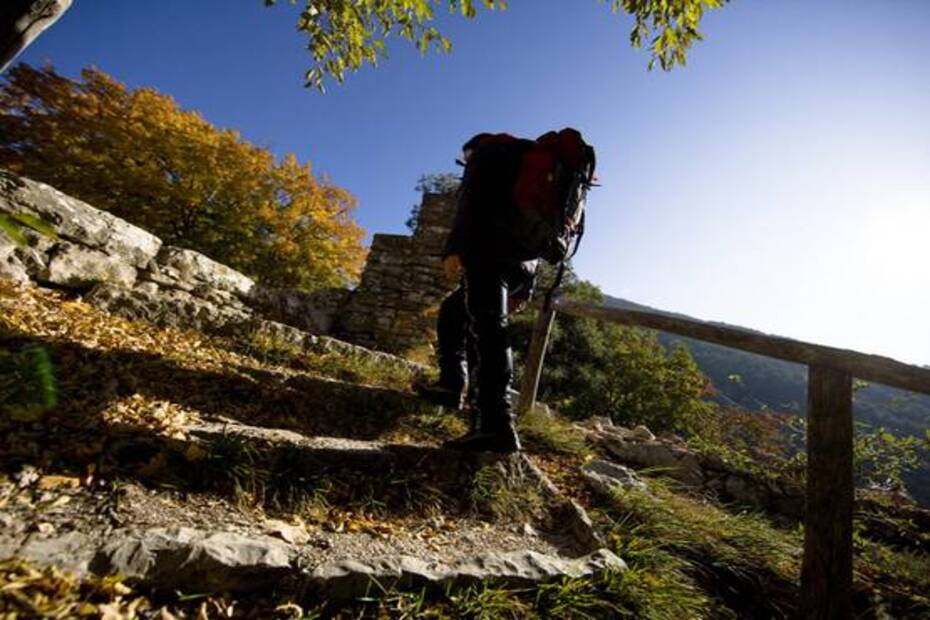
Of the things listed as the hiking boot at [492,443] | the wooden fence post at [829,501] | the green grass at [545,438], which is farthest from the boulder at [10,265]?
the wooden fence post at [829,501]

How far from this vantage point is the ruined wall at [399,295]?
657 cm

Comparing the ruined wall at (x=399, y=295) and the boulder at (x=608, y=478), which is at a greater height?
the ruined wall at (x=399, y=295)

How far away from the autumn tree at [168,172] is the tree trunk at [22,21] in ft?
32.0

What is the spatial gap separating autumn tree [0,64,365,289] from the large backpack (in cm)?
1029

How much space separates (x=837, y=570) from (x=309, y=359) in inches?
156

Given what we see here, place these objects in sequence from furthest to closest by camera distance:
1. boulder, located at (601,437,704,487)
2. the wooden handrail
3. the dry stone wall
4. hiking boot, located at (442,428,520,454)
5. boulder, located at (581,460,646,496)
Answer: boulder, located at (601,437,704,487)
the dry stone wall
boulder, located at (581,460,646,496)
hiking boot, located at (442,428,520,454)
the wooden handrail

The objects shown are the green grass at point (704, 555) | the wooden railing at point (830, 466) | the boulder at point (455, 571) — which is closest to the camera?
the boulder at point (455, 571)

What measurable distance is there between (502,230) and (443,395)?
1.45 meters

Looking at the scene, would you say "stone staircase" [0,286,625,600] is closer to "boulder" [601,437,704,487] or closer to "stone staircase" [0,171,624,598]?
"stone staircase" [0,171,624,598]

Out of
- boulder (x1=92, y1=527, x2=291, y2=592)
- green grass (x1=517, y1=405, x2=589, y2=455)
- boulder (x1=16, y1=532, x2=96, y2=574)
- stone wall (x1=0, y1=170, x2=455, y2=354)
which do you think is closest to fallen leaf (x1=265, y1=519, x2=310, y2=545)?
boulder (x1=92, y1=527, x2=291, y2=592)

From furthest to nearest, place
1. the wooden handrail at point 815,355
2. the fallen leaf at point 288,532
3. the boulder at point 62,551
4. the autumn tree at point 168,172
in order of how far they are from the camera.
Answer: the autumn tree at point 168,172 → the wooden handrail at point 815,355 → the fallen leaf at point 288,532 → the boulder at point 62,551

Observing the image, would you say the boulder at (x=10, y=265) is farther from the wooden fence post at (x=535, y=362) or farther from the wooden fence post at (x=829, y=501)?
the wooden fence post at (x=829, y=501)

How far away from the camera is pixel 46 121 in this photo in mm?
10078

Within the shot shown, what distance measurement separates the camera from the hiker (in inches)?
97.8
